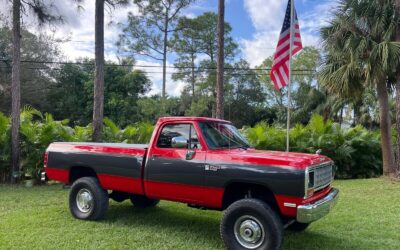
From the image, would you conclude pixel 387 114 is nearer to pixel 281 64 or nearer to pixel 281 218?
pixel 281 64

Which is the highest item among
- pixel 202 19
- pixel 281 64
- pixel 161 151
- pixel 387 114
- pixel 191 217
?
pixel 202 19

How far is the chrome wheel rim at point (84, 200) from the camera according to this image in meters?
6.72

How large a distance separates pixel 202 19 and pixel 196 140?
27858mm

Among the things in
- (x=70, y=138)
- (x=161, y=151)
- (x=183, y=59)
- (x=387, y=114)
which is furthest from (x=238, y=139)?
(x=183, y=59)

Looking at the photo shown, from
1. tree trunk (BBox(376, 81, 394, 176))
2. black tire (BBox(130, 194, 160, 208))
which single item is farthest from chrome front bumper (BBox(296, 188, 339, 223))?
tree trunk (BBox(376, 81, 394, 176))

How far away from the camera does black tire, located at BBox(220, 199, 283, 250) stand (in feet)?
15.7

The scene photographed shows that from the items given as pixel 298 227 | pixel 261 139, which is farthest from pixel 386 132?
pixel 298 227

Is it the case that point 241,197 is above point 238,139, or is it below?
below

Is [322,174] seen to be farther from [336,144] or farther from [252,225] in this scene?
[336,144]

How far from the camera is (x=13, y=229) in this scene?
620cm

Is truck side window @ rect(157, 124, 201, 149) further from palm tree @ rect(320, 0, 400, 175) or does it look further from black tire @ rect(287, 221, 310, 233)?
palm tree @ rect(320, 0, 400, 175)

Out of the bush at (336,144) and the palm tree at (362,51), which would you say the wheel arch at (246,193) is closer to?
the bush at (336,144)

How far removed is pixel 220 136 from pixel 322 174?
1.61 meters

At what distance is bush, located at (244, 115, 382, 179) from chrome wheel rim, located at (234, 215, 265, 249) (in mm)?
7741
